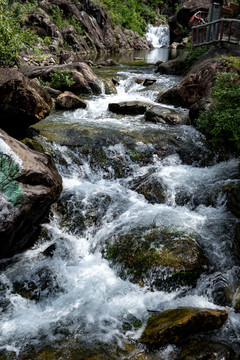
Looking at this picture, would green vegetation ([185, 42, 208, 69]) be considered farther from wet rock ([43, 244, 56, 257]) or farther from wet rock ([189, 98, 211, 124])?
wet rock ([43, 244, 56, 257])

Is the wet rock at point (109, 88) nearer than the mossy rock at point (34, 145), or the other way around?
the mossy rock at point (34, 145)

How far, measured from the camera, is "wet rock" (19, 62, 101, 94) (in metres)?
13.1

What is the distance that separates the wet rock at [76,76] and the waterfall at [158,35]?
37168mm

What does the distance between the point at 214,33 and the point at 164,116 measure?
6.59m

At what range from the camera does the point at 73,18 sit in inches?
1118

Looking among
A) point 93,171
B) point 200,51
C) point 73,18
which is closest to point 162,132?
point 93,171

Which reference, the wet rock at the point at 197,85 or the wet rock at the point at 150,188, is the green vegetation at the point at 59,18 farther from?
the wet rock at the point at 150,188

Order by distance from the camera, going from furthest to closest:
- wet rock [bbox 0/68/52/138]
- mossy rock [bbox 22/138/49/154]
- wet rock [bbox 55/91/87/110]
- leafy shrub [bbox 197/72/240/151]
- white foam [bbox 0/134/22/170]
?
wet rock [bbox 55/91/87/110] < mossy rock [bbox 22/138/49/154] < leafy shrub [bbox 197/72/240/151] < wet rock [bbox 0/68/52/138] < white foam [bbox 0/134/22/170]

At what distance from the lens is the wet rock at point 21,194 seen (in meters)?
4.46

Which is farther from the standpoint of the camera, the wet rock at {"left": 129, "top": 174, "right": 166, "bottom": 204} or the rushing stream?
the wet rock at {"left": 129, "top": 174, "right": 166, "bottom": 204}

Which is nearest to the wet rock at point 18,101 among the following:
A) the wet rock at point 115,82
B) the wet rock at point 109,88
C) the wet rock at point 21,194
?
the wet rock at point 21,194

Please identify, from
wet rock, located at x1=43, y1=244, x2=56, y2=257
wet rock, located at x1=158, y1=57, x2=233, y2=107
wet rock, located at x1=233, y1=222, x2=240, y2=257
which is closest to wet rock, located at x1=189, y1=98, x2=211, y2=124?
wet rock, located at x1=158, y1=57, x2=233, y2=107

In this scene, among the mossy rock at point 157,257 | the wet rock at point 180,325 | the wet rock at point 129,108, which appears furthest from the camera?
the wet rock at point 129,108

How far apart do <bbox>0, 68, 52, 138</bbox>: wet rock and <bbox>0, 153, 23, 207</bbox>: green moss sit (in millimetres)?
2390
